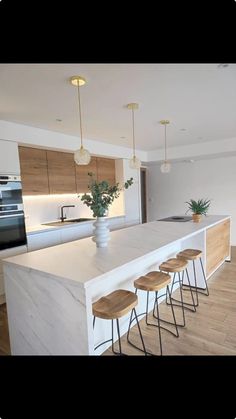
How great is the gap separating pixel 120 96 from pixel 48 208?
2.48 meters

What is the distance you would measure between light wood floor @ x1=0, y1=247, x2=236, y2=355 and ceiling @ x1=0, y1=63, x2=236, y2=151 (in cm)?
236

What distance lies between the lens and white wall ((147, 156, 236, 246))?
5602 mm

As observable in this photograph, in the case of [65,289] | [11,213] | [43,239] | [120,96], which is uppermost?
[120,96]

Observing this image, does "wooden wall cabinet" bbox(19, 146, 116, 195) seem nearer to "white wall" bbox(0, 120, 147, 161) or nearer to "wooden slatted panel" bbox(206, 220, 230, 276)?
"white wall" bbox(0, 120, 147, 161)

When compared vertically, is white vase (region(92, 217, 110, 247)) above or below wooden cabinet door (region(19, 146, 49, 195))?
below

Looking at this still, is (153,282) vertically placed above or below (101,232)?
below

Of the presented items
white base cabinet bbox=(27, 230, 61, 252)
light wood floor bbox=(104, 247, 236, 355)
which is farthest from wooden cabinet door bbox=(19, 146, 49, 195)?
light wood floor bbox=(104, 247, 236, 355)

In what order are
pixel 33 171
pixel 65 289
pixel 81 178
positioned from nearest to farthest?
pixel 65 289 < pixel 33 171 < pixel 81 178

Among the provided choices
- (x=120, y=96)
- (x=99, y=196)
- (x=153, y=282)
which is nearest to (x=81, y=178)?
(x=120, y=96)

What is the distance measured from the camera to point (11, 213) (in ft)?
10.1

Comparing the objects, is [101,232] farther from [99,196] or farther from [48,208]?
[48,208]

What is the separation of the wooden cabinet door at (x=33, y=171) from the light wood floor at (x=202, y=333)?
67.6 inches
